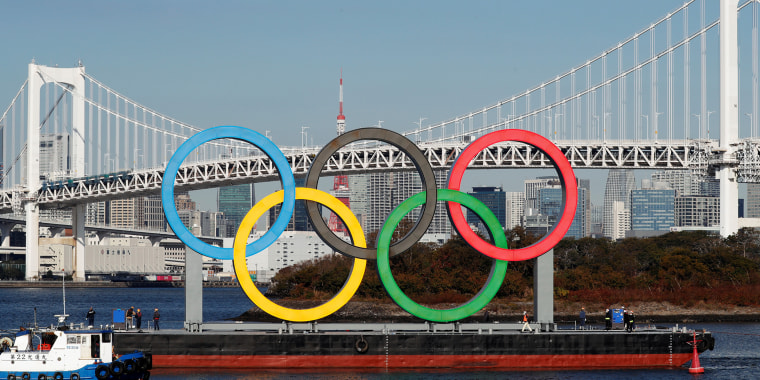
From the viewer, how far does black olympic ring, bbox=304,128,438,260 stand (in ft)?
98.6

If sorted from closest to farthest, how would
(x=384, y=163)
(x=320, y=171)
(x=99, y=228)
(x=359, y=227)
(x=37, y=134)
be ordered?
(x=359, y=227)
(x=320, y=171)
(x=384, y=163)
(x=37, y=134)
(x=99, y=228)

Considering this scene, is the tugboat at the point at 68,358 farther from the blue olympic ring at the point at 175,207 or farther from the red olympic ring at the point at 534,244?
the red olympic ring at the point at 534,244

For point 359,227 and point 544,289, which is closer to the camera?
point 359,227

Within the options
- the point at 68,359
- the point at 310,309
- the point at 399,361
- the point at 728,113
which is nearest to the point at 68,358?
the point at 68,359

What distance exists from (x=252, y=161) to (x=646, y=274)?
31.8 meters

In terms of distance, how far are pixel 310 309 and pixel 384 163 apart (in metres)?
46.3

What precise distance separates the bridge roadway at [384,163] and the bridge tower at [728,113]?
492 mm

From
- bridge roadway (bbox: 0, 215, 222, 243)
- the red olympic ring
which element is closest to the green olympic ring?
the red olympic ring

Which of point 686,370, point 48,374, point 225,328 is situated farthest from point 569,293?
point 48,374

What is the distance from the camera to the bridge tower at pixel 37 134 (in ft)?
285

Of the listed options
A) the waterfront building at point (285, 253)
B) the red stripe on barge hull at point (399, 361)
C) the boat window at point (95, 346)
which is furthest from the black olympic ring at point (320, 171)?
the waterfront building at point (285, 253)

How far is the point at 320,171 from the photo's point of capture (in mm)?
30344

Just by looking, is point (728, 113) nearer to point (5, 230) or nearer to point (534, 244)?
point (534, 244)

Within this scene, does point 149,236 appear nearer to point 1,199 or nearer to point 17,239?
point 17,239
